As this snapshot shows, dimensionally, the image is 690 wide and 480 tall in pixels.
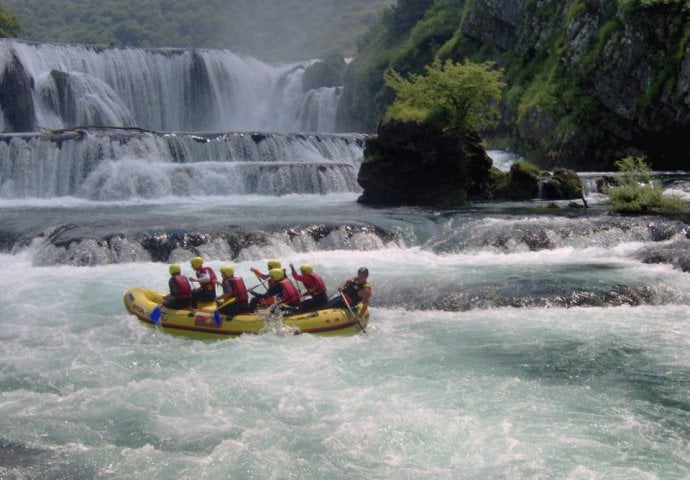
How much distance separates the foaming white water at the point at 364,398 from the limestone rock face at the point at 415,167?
10337 mm

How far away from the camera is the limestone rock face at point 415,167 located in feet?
67.1

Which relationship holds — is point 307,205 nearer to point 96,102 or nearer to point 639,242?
point 639,242

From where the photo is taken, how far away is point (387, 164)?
20.9 metres

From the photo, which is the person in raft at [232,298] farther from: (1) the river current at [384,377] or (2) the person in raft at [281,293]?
(1) the river current at [384,377]

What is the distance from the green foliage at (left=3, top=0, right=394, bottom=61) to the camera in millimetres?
73188

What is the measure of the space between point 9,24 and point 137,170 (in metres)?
27.3

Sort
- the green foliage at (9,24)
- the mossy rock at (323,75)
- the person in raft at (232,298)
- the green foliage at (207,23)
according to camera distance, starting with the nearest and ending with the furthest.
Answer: the person in raft at (232,298) < the green foliage at (9,24) < the mossy rock at (323,75) < the green foliage at (207,23)

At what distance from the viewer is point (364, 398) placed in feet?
24.7

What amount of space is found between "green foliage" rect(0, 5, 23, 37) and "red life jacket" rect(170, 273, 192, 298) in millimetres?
37735

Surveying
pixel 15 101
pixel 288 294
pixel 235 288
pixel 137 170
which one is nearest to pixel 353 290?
pixel 288 294

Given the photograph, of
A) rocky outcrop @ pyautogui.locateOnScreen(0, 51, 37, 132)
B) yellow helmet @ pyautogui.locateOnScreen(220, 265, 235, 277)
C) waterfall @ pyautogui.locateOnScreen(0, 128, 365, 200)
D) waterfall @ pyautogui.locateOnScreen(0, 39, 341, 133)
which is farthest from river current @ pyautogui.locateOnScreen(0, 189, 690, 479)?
waterfall @ pyautogui.locateOnScreen(0, 39, 341, 133)

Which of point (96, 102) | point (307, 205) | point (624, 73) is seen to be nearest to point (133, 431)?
point (307, 205)

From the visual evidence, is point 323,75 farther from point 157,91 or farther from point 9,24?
point 9,24

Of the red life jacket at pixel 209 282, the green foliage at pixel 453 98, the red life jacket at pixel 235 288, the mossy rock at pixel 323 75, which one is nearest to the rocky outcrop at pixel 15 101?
the green foliage at pixel 453 98
